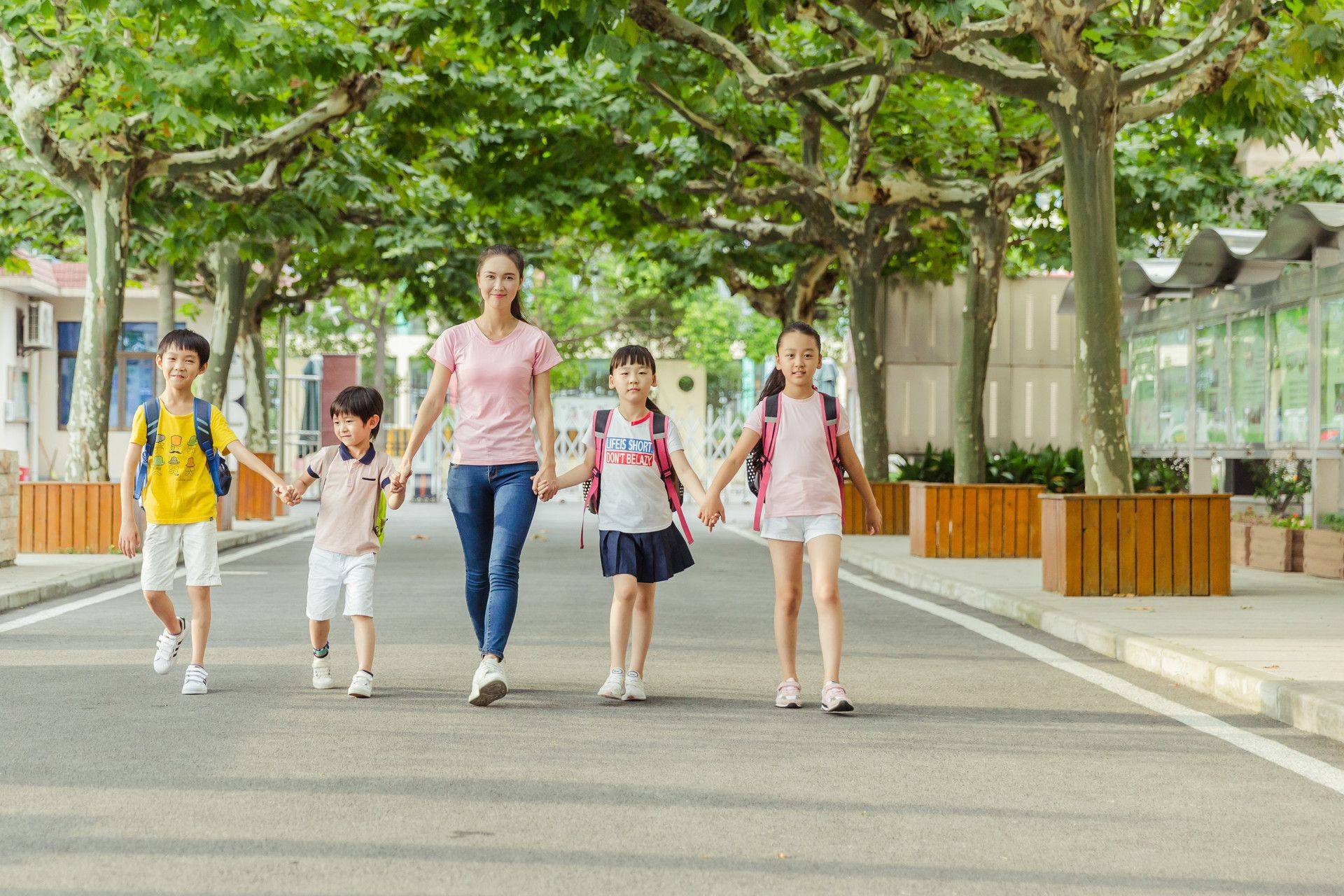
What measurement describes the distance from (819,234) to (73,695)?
651 inches

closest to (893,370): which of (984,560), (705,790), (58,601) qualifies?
(984,560)

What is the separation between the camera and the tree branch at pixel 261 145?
741 inches

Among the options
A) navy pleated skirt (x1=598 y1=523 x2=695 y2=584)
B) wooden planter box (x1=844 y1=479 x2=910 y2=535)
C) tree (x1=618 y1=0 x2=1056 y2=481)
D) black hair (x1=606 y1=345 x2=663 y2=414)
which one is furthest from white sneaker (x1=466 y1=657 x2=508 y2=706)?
wooden planter box (x1=844 y1=479 x2=910 y2=535)

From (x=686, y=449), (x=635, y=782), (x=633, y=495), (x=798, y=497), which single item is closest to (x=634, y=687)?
(x=633, y=495)

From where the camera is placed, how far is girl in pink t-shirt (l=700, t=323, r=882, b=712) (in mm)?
7836

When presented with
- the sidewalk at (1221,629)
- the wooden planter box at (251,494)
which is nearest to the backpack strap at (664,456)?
the sidewalk at (1221,629)

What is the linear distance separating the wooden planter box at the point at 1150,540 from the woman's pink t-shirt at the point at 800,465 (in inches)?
222

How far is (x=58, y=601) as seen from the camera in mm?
13320

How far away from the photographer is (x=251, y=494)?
1051 inches

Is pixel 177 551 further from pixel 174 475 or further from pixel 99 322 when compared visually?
pixel 99 322

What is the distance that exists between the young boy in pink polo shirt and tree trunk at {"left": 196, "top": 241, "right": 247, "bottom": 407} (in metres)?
18.1

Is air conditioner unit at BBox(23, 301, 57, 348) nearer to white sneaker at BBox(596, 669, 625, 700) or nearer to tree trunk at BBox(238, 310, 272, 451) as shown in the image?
tree trunk at BBox(238, 310, 272, 451)

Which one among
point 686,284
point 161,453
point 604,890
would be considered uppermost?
point 686,284

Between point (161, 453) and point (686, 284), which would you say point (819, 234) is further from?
point (161, 453)
